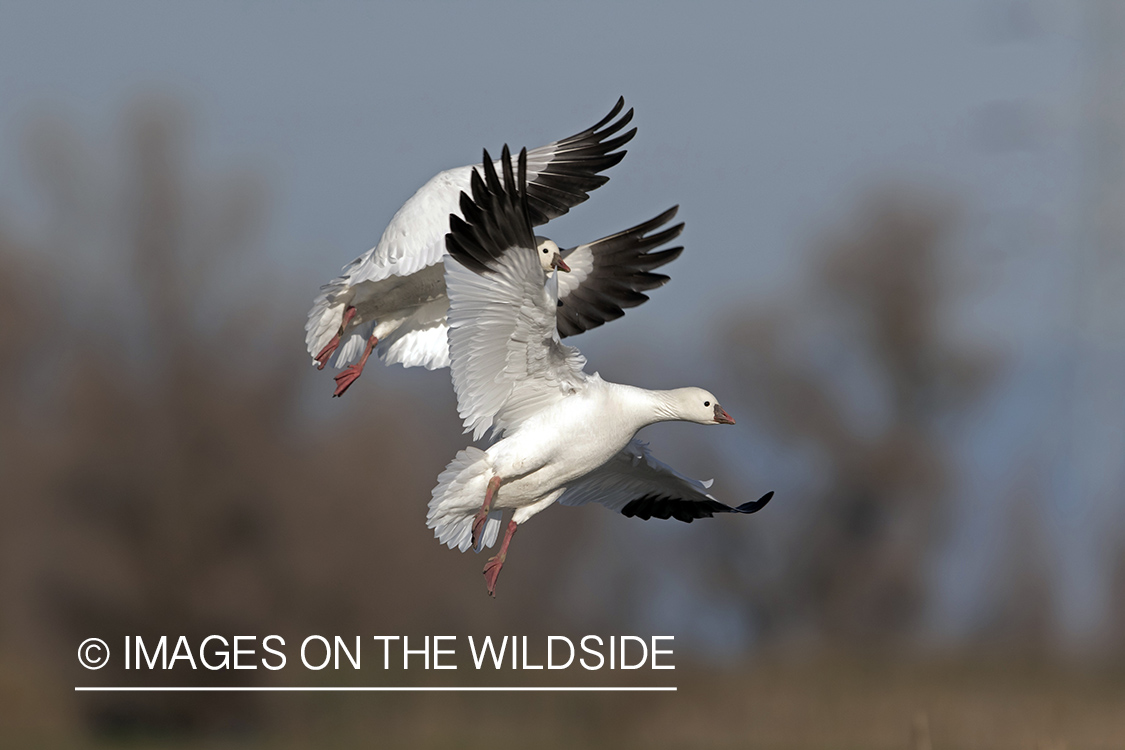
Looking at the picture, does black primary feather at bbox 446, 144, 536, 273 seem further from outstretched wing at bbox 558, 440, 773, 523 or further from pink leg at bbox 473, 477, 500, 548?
outstretched wing at bbox 558, 440, 773, 523

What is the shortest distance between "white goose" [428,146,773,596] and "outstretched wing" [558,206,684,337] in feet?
4.15

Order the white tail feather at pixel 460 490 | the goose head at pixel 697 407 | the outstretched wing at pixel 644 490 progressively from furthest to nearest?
the outstretched wing at pixel 644 490 → the goose head at pixel 697 407 → the white tail feather at pixel 460 490

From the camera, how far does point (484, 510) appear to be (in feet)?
23.3

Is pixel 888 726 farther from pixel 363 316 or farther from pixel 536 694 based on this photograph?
pixel 363 316

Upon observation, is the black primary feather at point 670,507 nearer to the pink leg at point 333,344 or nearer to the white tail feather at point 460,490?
the white tail feather at point 460,490

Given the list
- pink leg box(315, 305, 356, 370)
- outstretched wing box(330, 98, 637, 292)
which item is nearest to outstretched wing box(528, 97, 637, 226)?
outstretched wing box(330, 98, 637, 292)

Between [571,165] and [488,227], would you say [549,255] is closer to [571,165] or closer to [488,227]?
[571,165]

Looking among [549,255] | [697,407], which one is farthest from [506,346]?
[549,255]

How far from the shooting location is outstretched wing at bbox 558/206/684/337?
8648 millimetres

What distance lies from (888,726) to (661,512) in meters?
10.8

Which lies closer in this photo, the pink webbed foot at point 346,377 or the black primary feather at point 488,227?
the black primary feather at point 488,227

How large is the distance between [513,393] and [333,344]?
155cm

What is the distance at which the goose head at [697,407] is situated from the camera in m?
7.49

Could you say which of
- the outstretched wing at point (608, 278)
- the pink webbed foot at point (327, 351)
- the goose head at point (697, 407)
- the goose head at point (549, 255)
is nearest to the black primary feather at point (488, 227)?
the goose head at point (697, 407)
